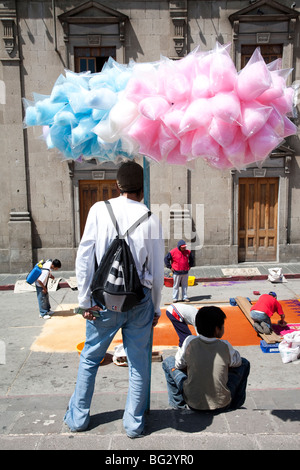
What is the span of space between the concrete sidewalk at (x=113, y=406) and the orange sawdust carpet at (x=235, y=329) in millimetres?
290

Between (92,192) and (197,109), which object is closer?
(197,109)

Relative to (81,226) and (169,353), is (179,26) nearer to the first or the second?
(81,226)

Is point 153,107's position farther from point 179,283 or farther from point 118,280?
point 179,283

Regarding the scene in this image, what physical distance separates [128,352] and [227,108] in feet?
6.54

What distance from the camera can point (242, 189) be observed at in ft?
43.5

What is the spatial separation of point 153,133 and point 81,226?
10.1 m

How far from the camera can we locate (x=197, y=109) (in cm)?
322

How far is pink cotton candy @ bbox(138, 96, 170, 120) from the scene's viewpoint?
3254mm

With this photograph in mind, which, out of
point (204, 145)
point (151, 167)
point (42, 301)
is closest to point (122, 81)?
point (204, 145)

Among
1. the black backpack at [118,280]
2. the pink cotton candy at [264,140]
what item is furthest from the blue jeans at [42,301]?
the pink cotton candy at [264,140]

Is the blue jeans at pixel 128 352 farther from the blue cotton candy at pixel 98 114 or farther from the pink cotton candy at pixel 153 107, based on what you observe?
the blue cotton candy at pixel 98 114

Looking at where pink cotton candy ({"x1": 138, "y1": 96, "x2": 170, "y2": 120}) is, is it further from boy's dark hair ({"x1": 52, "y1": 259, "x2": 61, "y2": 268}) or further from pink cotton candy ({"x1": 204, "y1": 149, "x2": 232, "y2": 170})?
boy's dark hair ({"x1": 52, "y1": 259, "x2": 61, "y2": 268})

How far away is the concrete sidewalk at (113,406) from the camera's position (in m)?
3.10
